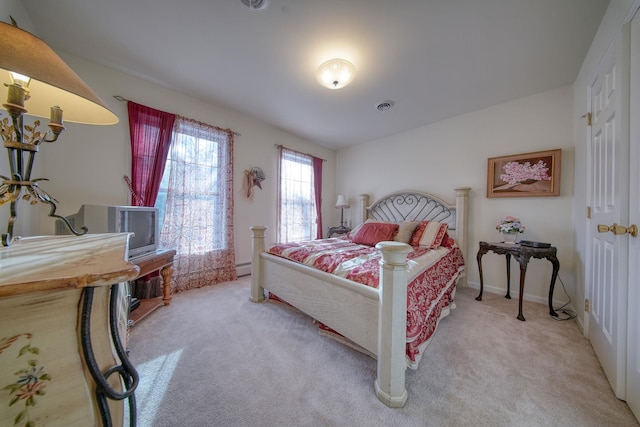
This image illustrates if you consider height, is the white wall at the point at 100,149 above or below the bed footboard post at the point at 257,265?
above

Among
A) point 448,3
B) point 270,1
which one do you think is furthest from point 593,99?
point 270,1

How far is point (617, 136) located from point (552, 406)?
1.66 meters

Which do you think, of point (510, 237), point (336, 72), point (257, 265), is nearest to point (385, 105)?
point (336, 72)

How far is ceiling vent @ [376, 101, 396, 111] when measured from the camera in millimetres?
2718

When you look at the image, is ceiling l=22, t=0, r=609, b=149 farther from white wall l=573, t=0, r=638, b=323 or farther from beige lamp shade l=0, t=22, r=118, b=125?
beige lamp shade l=0, t=22, r=118, b=125

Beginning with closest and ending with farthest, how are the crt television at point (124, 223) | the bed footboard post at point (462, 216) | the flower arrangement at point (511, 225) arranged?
1. the crt television at point (124, 223)
2. the flower arrangement at point (511, 225)
3. the bed footboard post at point (462, 216)

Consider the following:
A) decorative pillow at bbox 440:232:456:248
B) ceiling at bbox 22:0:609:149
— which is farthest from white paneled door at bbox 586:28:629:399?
decorative pillow at bbox 440:232:456:248

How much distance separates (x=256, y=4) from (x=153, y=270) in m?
2.34

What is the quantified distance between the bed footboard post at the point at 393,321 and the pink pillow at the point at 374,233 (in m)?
1.55

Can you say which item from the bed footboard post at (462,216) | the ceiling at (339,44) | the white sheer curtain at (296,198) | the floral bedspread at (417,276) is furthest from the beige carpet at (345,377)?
the ceiling at (339,44)

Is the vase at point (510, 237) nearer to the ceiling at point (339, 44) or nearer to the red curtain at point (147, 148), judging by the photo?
the ceiling at point (339, 44)

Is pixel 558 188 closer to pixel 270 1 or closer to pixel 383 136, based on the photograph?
pixel 383 136

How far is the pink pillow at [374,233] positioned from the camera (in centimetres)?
274

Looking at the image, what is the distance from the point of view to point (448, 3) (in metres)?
1.47
